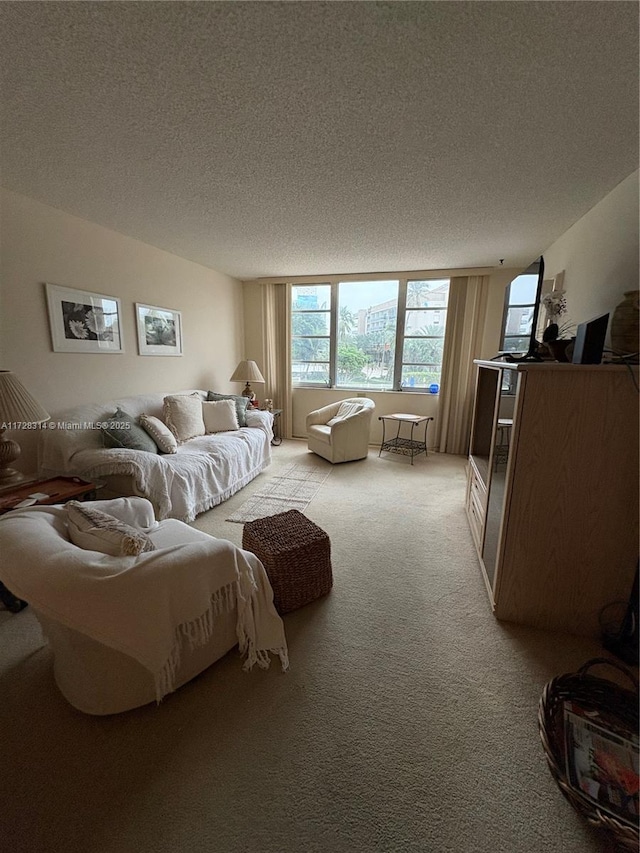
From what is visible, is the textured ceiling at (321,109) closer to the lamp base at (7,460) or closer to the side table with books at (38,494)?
the lamp base at (7,460)

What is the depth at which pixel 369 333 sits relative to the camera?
16.4ft

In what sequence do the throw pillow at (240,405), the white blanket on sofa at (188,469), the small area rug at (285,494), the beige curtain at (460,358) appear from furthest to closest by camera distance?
the beige curtain at (460,358) → the throw pillow at (240,405) → the small area rug at (285,494) → the white blanket on sofa at (188,469)

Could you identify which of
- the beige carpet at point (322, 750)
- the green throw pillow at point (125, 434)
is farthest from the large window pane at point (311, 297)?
the beige carpet at point (322, 750)

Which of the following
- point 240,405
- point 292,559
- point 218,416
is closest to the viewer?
point 292,559

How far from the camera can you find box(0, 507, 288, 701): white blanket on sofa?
1.09 metres

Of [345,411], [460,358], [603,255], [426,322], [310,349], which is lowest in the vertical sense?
[345,411]

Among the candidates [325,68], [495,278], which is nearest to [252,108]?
[325,68]

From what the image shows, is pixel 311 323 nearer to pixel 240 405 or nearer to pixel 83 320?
pixel 240 405

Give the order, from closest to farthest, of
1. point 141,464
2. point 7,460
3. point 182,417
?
point 7,460 → point 141,464 → point 182,417

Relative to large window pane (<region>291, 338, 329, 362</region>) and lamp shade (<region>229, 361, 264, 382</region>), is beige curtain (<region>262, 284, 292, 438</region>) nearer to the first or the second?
large window pane (<region>291, 338, 329, 362</region>)

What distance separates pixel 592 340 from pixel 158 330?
3814mm

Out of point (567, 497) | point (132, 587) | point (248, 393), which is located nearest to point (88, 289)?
point (248, 393)

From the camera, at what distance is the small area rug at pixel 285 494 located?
2.95 m

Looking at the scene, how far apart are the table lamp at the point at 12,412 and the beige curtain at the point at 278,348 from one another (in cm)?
351
